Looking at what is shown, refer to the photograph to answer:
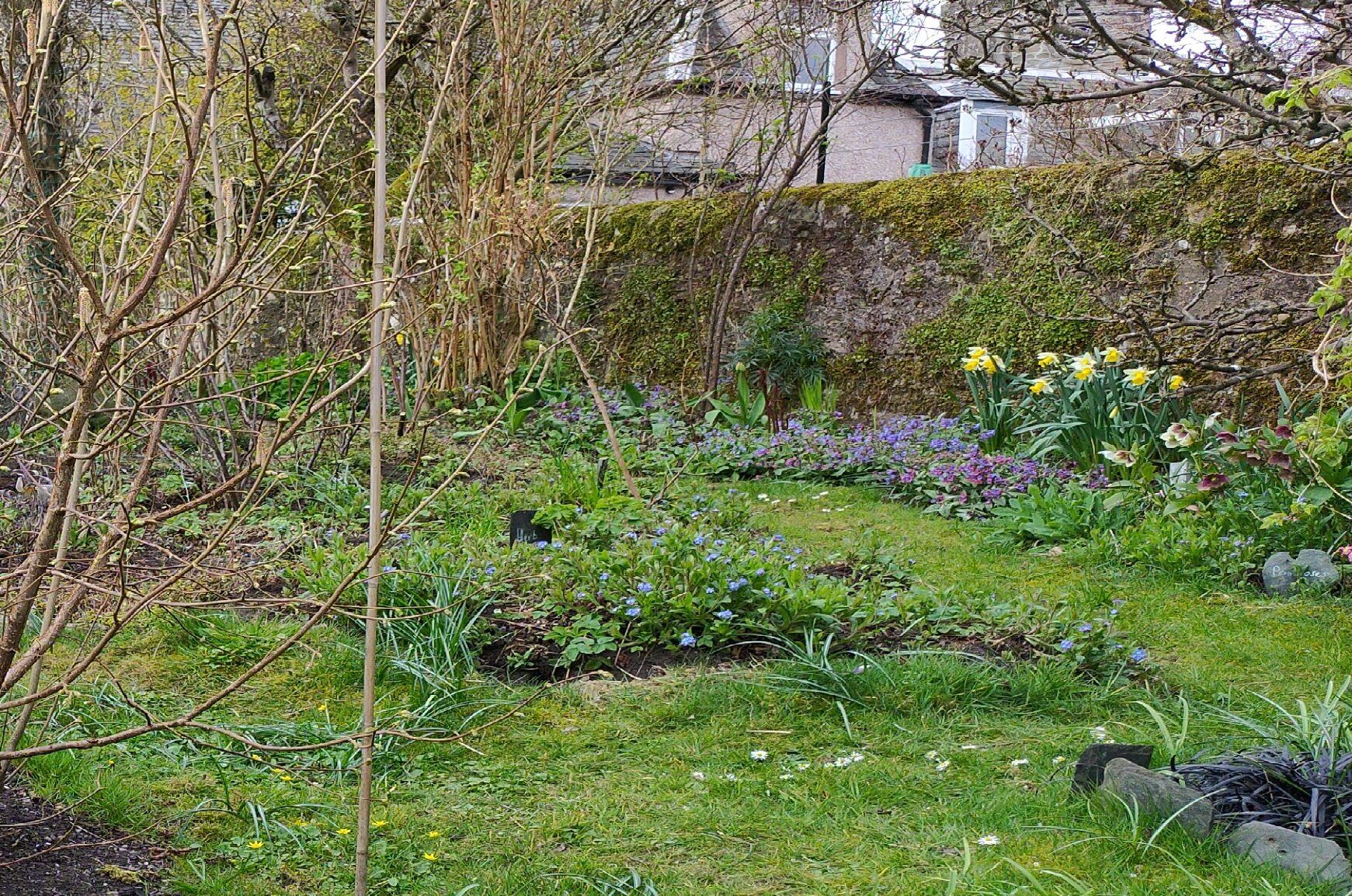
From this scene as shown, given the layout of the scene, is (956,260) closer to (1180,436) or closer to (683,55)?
(1180,436)

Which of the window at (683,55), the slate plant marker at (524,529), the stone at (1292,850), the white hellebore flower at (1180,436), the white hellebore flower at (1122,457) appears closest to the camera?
the stone at (1292,850)

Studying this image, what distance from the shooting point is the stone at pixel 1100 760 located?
265 cm

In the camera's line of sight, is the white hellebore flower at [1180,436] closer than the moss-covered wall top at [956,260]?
Yes

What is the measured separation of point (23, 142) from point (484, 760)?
1.89m

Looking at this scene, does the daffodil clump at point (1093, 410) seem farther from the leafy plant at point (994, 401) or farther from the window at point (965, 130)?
the window at point (965, 130)

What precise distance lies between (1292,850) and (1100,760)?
1.48 feet

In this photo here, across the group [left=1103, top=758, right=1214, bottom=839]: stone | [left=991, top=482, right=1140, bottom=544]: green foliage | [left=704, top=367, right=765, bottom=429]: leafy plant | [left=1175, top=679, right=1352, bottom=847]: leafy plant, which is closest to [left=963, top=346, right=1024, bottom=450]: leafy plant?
[left=991, top=482, right=1140, bottom=544]: green foliage

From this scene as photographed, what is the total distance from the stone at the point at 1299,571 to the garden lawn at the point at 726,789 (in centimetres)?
46

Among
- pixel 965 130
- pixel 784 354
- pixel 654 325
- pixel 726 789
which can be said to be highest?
pixel 965 130

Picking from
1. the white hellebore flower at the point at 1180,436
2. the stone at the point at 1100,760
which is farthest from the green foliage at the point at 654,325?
the stone at the point at 1100,760

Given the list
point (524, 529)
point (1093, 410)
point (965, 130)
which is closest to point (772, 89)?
point (1093, 410)

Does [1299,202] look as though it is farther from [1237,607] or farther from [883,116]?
[883,116]

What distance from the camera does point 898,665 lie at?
3443 mm

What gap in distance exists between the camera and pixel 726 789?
9.33 ft
